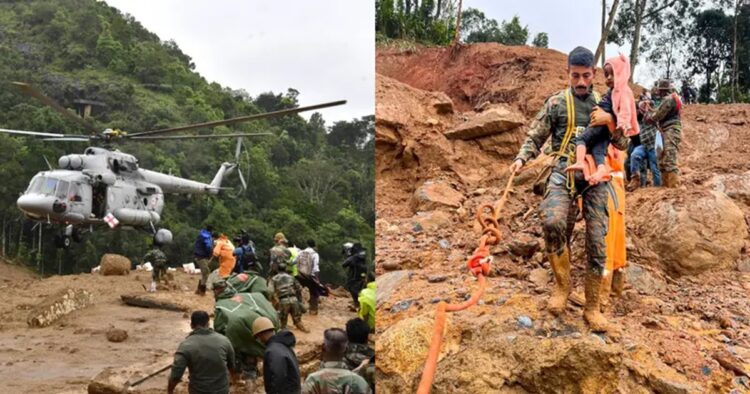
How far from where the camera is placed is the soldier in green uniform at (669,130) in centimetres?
363

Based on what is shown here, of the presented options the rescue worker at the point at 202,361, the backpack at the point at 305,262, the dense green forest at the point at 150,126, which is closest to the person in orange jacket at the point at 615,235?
the dense green forest at the point at 150,126

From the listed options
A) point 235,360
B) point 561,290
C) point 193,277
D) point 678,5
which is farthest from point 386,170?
point 193,277

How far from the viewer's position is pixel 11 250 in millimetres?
4633

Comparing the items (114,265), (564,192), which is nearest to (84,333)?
(114,265)

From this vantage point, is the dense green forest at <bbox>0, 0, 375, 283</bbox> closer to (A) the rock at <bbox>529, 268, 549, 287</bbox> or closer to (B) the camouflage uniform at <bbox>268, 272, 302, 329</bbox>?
(B) the camouflage uniform at <bbox>268, 272, 302, 329</bbox>

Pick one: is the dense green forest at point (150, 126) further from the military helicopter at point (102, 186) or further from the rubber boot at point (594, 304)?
the rubber boot at point (594, 304)

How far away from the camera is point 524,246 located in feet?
11.0

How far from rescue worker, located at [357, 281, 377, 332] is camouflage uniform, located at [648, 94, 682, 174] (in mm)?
1513

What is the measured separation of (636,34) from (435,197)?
128cm

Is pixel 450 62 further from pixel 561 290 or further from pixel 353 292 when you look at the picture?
pixel 353 292

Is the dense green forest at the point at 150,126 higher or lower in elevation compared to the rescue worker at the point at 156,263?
higher

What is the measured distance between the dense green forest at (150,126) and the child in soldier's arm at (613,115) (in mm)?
1556

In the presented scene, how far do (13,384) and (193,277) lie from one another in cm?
286

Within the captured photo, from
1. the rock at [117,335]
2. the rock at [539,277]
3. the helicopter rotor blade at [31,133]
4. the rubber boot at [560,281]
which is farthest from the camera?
the helicopter rotor blade at [31,133]
